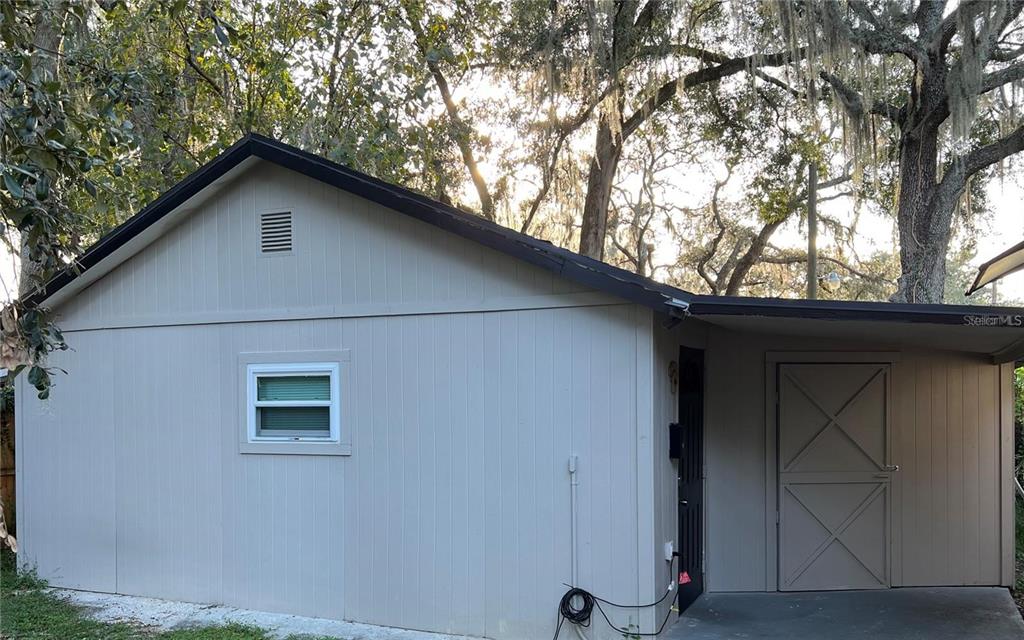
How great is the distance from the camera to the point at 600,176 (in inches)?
523

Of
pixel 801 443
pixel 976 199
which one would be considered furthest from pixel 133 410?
pixel 976 199

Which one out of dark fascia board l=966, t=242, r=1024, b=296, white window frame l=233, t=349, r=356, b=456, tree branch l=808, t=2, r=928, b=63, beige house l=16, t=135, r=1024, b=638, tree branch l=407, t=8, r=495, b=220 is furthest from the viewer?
tree branch l=407, t=8, r=495, b=220

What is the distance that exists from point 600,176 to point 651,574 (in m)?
9.24

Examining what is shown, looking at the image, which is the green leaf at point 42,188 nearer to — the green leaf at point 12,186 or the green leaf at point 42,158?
the green leaf at point 42,158

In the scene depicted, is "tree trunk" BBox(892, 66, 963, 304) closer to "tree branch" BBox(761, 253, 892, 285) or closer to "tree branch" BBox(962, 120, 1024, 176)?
"tree branch" BBox(962, 120, 1024, 176)

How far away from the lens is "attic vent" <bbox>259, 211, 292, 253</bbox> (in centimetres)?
603

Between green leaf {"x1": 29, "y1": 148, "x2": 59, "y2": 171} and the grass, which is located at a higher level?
green leaf {"x1": 29, "y1": 148, "x2": 59, "y2": 171}

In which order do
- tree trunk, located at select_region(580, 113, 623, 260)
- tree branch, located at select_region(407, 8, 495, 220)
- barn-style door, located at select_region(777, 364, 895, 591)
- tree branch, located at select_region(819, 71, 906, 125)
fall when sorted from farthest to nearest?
tree branch, located at select_region(407, 8, 495, 220) < tree trunk, located at select_region(580, 113, 623, 260) < tree branch, located at select_region(819, 71, 906, 125) < barn-style door, located at select_region(777, 364, 895, 591)

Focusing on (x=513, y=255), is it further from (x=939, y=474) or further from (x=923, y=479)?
(x=939, y=474)

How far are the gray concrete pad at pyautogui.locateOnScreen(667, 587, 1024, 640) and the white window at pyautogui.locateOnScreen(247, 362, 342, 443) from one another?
2.75m

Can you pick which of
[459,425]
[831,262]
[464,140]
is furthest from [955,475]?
[831,262]

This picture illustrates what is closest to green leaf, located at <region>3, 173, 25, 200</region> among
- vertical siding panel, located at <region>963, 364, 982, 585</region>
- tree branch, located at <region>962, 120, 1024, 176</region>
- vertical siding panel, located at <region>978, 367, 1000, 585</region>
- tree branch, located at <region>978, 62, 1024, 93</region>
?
vertical siding panel, located at <region>963, 364, 982, 585</region>
